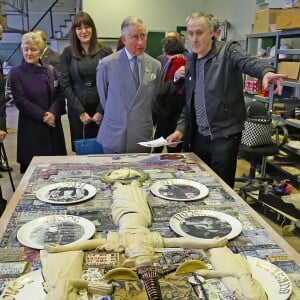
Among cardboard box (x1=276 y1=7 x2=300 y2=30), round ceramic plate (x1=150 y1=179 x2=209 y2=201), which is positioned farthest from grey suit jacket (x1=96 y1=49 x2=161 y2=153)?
cardboard box (x1=276 y1=7 x2=300 y2=30)

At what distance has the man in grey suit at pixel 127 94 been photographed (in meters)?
2.15

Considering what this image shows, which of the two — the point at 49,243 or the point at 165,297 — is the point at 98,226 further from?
the point at 165,297

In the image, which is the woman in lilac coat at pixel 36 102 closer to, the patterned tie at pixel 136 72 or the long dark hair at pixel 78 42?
the long dark hair at pixel 78 42

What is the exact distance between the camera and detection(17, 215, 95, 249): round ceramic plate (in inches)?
45.6

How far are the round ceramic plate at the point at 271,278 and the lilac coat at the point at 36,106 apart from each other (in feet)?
7.55

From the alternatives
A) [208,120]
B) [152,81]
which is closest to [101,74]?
[152,81]

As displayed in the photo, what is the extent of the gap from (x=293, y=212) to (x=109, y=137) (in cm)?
142

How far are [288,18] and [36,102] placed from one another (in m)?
2.29

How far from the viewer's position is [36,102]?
2.97 metres

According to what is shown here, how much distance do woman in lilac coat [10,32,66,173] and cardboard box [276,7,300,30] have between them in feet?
6.79

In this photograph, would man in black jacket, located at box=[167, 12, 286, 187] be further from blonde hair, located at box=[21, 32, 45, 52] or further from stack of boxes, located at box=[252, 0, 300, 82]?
stack of boxes, located at box=[252, 0, 300, 82]

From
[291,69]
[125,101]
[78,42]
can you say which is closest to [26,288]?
[125,101]

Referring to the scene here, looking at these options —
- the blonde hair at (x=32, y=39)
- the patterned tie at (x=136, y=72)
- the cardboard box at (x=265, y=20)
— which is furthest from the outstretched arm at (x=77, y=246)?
the cardboard box at (x=265, y=20)

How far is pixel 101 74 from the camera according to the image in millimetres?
2219
